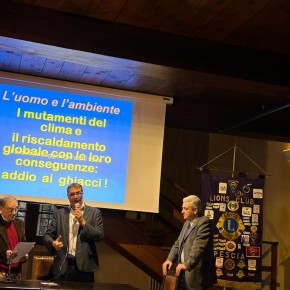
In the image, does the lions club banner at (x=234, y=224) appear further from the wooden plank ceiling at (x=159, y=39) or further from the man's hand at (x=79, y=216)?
the man's hand at (x=79, y=216)

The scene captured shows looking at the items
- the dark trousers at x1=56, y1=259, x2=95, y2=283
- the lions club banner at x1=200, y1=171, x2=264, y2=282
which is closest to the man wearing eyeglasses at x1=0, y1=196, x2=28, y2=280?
the dark trousers at x1=56, y1=259, x2=95, y2=283

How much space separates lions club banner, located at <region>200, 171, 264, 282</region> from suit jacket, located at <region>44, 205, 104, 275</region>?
2.00 metres

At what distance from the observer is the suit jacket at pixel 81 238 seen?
4.24 metres

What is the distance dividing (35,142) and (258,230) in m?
2.86

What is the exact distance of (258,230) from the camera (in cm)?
615

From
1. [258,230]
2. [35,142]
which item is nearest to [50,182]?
[35,142]

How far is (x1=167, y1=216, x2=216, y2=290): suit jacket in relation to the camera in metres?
4.32

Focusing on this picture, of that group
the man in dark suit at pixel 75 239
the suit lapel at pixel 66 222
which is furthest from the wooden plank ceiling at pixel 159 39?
the suit lapel at pixel 66 222

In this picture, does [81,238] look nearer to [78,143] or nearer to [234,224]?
[78,143]

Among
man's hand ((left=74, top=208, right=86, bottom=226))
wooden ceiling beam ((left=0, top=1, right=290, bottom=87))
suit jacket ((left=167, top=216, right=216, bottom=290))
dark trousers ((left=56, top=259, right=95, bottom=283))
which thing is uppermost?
wooden ceiling beam ((left=0, top=1, right=290, bottom=87))

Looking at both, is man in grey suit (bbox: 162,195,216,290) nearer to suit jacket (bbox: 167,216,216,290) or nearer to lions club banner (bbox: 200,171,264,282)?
suit jacket (bbox: 167,216,216,290)

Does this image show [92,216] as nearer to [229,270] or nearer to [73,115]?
[73,115]

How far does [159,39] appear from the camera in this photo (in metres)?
4.12

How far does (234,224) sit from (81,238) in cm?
239
